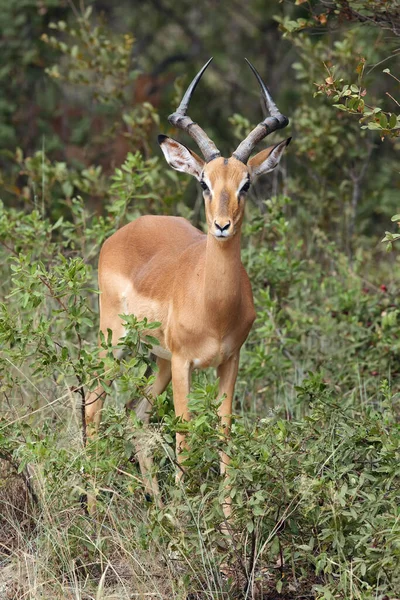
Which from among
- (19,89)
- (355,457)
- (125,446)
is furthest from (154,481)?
(19,89)

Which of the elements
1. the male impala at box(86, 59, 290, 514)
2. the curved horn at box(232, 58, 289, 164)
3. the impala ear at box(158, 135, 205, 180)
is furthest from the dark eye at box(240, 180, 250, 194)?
the impala ear at box(158, 135, 205, 180)

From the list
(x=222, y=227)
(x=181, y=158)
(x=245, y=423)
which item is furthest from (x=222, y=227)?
(x=245, y=423)

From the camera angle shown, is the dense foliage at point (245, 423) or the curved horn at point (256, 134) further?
the curved horn at point (256, 134)

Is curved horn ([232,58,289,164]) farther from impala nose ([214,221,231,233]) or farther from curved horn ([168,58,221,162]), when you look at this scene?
impala nose ([214,221,231,233])

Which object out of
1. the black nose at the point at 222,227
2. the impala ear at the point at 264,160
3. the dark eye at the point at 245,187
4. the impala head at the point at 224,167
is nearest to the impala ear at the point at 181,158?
the impala head at the point at 224,167

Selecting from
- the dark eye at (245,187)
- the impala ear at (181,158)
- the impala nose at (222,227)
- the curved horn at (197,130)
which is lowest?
the impala ear at (181,158)

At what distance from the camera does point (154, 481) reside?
14.9 feet

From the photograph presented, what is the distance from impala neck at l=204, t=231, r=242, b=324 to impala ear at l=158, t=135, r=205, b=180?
0.53 metres

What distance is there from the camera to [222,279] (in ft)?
16.9

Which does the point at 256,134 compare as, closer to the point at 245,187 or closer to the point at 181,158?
the point at 245,187

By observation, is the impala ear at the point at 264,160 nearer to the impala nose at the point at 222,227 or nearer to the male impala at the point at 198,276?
the male impala at the point at 198,276

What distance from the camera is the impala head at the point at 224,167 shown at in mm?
4945

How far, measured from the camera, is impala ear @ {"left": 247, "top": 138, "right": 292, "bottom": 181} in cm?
541

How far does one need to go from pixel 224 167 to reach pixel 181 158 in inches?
22.5
